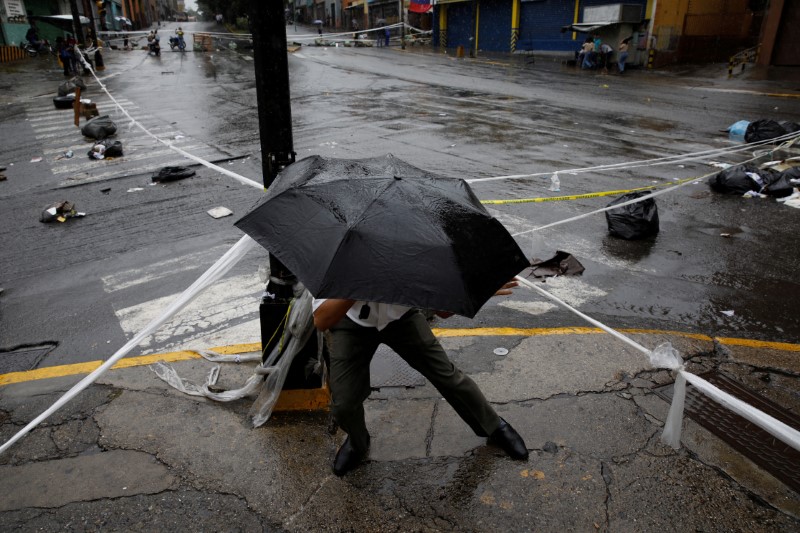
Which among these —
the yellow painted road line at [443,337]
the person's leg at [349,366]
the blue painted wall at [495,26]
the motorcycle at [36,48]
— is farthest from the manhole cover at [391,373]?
the blue painted wall at [495,26]

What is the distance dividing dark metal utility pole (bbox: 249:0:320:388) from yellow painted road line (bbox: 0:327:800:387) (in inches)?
38.6

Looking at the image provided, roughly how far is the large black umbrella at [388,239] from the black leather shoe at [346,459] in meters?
1.29

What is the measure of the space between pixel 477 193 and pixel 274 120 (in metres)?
5.62

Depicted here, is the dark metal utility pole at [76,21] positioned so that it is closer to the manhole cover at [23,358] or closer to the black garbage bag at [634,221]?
the manhole cover at [23,358]

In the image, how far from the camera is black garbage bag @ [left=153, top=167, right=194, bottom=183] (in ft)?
30.0

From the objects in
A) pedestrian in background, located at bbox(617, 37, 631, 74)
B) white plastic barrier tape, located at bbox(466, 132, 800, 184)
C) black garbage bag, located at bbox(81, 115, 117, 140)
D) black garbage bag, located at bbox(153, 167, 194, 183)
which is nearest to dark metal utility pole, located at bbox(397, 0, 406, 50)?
pedestrian in background, located at bbox(617, 37, 631, 74)

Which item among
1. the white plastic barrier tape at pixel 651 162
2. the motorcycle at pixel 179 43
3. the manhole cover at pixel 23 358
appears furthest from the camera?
the motorcycle at pixel 179 43

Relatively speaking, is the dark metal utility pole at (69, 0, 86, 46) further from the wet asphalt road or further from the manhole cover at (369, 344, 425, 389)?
the manhole cover at (369, 344, 425, 389)

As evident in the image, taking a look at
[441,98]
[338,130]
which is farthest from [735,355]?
[441,98]

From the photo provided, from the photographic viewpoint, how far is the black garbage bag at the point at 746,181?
8.09m

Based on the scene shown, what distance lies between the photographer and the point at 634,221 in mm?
6629

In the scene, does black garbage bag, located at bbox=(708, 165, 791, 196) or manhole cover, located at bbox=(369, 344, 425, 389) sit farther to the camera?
black garbage bag, located at bbox=(708, 165, 791, 196)

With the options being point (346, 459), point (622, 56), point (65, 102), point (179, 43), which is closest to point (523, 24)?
point (622, 56)

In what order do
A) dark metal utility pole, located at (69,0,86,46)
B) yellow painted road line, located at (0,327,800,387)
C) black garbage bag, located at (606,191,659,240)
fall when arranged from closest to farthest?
yellow painted road line, located at (0,327,800,387) < black garbage bag, located at (606,191,659,240) < dark metal utility pole, located at (69,0,86,46)
